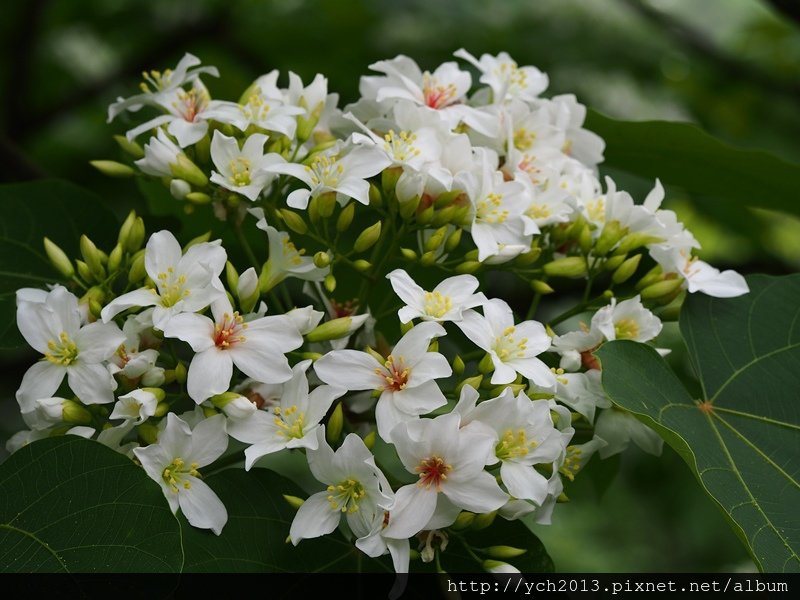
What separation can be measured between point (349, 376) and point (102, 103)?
364 cm

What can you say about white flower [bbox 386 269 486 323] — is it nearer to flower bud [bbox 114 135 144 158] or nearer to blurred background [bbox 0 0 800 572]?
flower bud [bbox 114 135 144 158]

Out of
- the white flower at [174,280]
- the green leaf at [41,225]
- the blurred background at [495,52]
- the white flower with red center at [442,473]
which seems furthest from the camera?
the blurred background at [495,52]

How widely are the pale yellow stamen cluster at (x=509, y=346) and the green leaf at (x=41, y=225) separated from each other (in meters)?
1.05

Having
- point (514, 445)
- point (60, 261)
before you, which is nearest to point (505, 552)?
point (514, 445)

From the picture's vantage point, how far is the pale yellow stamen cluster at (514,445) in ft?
5.06

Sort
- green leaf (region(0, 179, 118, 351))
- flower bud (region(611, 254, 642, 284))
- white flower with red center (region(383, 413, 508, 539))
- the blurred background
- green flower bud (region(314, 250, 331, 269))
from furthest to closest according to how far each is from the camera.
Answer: the blurred background, green leaf (region(0, 179, 118, 351)), flower bud (region(611, 254, 642, 284)), green flower bud (region(314, 250, 331, 269)), white flower with red center (region(383, 413, 508, 539))

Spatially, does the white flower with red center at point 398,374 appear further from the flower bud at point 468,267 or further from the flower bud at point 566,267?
the flower bud at point 566,267

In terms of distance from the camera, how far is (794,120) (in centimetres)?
504

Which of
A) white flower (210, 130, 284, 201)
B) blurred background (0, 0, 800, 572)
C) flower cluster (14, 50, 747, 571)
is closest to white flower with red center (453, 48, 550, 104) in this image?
flower cluster (14, 50, 747, 571)

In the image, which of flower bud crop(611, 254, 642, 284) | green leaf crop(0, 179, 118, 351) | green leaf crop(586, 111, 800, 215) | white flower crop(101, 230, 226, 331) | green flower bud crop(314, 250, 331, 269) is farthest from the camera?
green leaf crop(586, 111, 800, 215)

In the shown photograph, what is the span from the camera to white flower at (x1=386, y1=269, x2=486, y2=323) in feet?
5.39

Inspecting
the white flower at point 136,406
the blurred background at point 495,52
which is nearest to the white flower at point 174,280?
the white flower at point 136,406

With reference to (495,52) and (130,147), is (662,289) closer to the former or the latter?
(130,147)

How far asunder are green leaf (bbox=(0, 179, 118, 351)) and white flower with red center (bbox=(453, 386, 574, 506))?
1073mm
